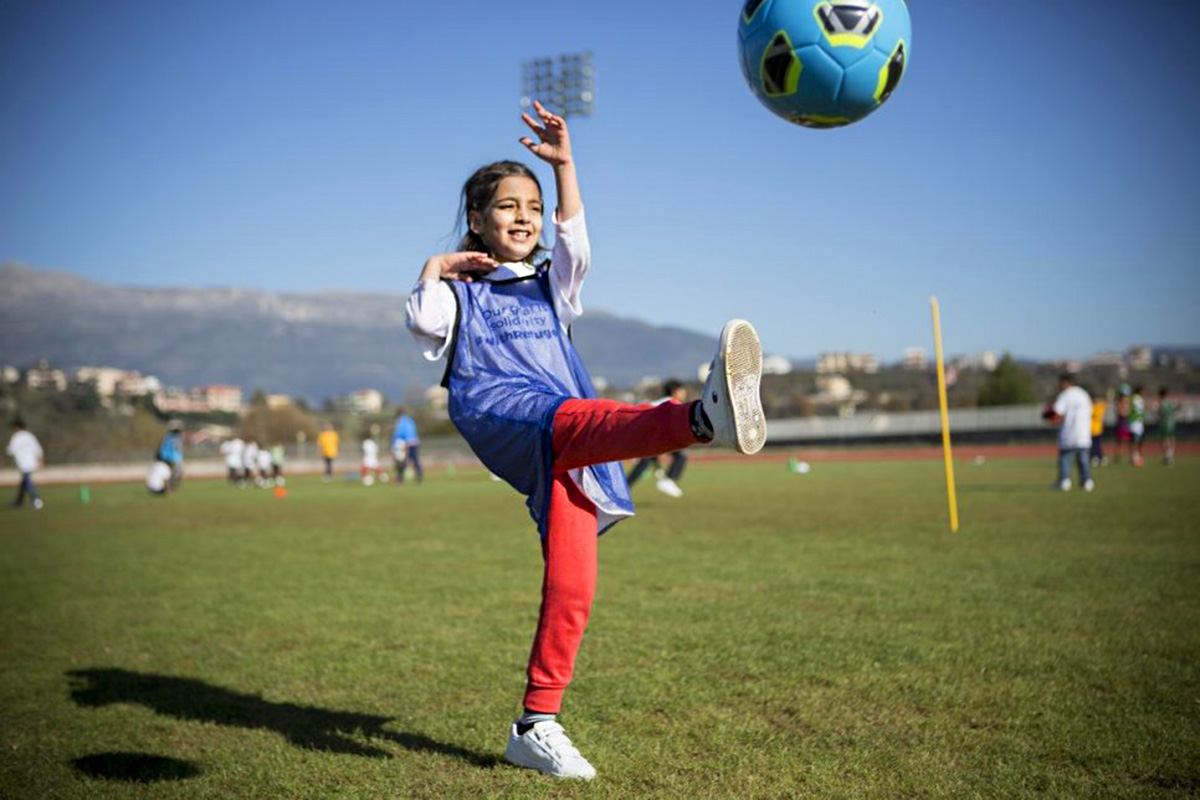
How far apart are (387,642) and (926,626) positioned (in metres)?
3.43

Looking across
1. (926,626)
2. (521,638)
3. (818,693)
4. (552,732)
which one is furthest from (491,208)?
(926,626)

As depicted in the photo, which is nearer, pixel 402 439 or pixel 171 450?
pixel 171 450

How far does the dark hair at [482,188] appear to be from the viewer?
4.12 metres

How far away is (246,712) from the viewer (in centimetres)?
466

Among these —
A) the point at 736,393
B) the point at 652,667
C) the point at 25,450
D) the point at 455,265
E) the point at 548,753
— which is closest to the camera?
the point at 736,393

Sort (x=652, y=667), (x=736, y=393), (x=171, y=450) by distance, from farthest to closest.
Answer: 1. (x=171, y=450)
2. (x=652, y=667)
3. (x=736, y=393)

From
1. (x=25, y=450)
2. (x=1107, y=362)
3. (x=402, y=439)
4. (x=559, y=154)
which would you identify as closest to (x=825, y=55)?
(x=559, y=154)

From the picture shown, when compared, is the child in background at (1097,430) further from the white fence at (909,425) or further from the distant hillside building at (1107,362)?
the distant hillside building at (1107,362)

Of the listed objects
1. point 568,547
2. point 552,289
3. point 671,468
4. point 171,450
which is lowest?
point 671,468

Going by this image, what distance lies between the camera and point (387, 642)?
6105 millimetres

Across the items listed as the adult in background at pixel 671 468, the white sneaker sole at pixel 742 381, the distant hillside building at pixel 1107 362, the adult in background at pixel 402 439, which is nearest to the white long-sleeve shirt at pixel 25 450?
the adult in background at pixel 402 439

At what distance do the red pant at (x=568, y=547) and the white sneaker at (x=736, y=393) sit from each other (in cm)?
24

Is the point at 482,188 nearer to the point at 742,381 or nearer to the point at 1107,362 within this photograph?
the point at 742,381

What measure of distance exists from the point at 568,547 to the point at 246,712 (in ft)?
6.98
